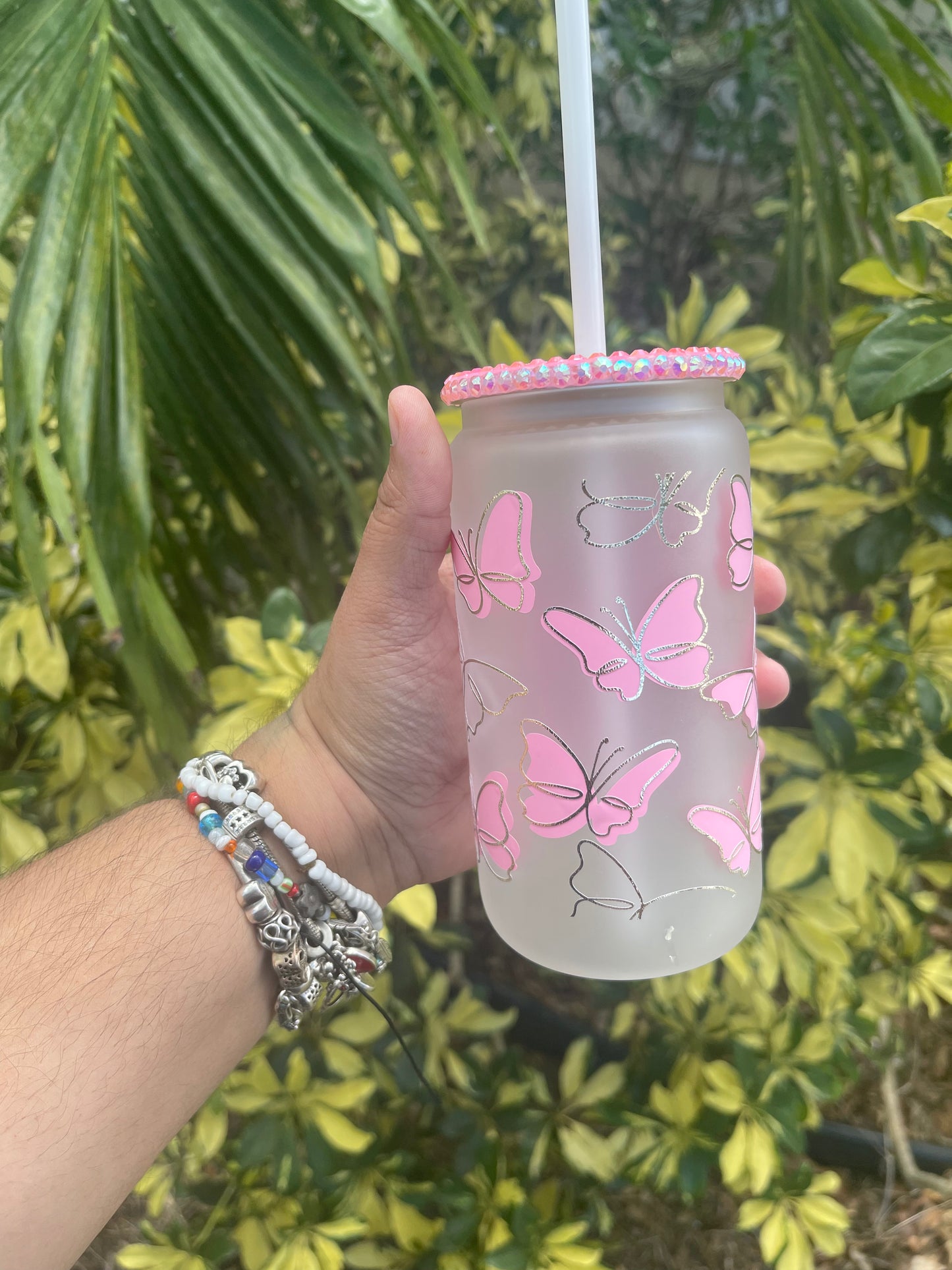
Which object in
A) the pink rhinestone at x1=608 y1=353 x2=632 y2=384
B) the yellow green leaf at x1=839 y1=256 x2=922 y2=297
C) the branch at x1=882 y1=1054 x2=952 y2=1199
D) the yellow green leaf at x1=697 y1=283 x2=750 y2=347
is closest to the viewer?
the pink rhinestone at x1=608 y1=353 x2=632 y2=384

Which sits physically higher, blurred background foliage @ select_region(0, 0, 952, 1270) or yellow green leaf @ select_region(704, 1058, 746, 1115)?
blurred background foliage @ select_region(0, 0, 952, 1270)

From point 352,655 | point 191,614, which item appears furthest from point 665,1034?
point 191,614

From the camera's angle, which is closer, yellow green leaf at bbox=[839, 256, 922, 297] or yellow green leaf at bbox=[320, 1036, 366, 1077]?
yellow green leaf at bbox=[839, 256, 922, 297]

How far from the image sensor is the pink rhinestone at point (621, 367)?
52 centimetres

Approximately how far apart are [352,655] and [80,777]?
18.6 inches

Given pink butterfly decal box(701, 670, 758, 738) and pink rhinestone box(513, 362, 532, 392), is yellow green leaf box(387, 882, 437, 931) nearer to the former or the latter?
pink butterfly decal box(701, 670, 758, 738)

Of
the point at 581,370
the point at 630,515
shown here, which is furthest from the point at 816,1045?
the point at 581,370

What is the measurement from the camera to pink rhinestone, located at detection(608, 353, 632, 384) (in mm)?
519

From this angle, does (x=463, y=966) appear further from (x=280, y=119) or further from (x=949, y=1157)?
(x=280, y=119)

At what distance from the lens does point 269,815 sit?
710mm

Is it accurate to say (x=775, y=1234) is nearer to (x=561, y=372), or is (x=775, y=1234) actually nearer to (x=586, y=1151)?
(x=586, y=1151)

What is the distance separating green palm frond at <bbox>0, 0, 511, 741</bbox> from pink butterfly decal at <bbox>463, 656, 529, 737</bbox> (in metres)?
0.29

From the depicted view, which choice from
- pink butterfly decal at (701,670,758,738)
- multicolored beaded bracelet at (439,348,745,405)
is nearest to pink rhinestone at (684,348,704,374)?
multicolored beaded bracelet at (439,348,745,405)

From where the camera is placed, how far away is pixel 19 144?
2.21 feet
